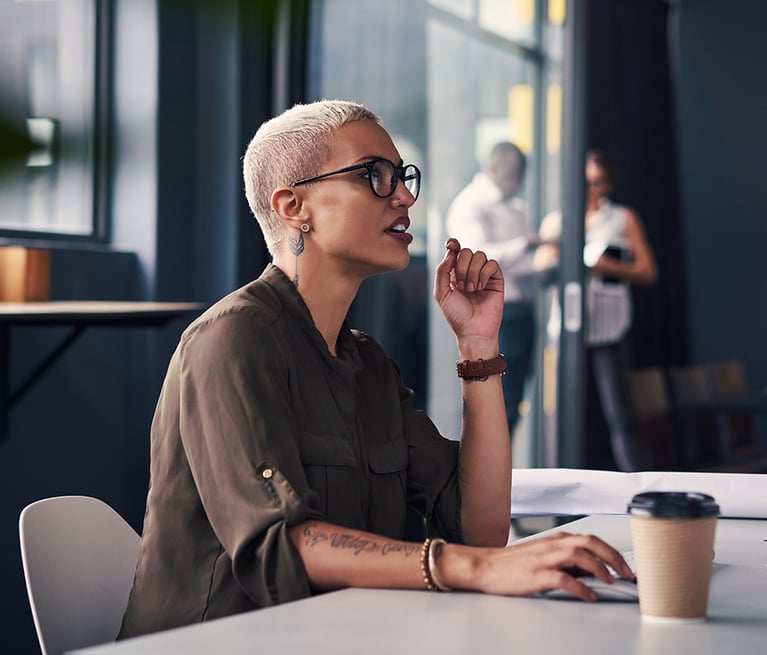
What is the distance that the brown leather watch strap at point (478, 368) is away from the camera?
1.81 meters

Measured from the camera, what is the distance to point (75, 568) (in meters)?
1.58

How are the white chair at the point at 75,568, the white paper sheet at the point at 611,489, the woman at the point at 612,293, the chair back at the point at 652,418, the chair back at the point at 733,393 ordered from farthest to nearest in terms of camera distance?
the chair back at the point at 733,393, the woman at the point at 612,293, the chair back at the point at 652,418, the white paper sheet at the point at 611,489, the white chair at the point at 75,568

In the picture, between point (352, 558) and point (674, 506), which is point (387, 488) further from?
point (674, 506)

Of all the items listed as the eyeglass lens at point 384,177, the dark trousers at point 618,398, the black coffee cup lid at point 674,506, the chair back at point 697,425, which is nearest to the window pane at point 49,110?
the eyeglass lens at point 384,177

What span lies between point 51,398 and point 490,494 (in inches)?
70.7

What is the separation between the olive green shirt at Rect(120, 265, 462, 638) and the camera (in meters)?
1.33

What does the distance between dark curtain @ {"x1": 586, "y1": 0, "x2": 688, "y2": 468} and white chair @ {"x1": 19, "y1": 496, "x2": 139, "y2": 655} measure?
472 cm

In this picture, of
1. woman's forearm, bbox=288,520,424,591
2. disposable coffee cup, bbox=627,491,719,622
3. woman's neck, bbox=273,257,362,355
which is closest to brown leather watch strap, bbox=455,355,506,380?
woman's neck, bbox=273,257,362,355

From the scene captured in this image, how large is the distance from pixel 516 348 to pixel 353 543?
358cm

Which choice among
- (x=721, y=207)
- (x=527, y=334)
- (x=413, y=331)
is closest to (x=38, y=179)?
(x=413, y=331)

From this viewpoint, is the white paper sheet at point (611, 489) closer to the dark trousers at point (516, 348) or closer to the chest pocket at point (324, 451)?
the chest pocket at point (324, 451)

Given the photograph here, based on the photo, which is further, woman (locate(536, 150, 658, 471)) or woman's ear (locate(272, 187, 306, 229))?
woman (locate(536, 150, 658, 471))

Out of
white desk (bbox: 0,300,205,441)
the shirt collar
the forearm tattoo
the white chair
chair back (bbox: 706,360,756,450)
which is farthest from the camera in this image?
chair back (bbox: 706,360,756,450)

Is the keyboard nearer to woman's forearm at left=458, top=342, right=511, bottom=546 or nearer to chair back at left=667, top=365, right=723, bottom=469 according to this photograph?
woman's forearm at left=458, top=342, right=511, bottom=546
